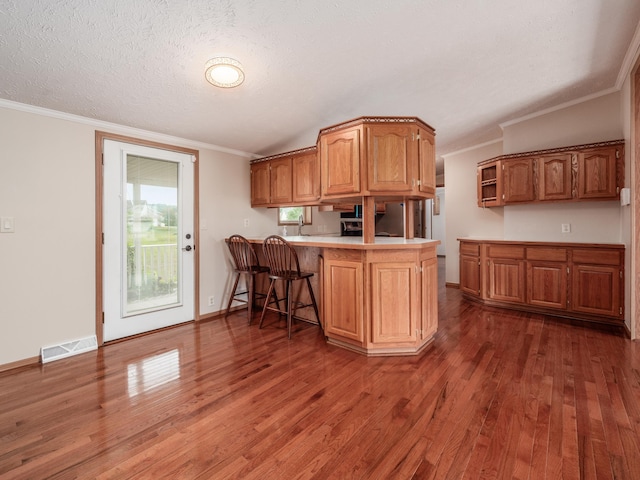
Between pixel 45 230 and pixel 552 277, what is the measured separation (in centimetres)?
539

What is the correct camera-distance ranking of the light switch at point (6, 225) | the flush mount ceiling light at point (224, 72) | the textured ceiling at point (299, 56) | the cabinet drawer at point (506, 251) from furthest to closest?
the cabinet drawer at point (506, 251) → the light switch at point (6, 225) → the flush mount ceiling light at point (224, 72) → the textured ceiling at point (299, 56)

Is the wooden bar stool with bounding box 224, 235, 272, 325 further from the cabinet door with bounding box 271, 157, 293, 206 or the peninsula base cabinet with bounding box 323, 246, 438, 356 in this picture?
the peninsula base cabinet with bounding box 323, 246, 438, 356

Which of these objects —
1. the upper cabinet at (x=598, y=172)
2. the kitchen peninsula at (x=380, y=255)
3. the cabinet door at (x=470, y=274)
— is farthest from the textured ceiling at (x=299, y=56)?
the cabinet door at (x=470, y=274)

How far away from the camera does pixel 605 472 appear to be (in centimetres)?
133

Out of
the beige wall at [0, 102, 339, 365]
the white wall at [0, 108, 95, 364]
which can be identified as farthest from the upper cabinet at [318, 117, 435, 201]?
the white wall at [0, 108, 95, 364]

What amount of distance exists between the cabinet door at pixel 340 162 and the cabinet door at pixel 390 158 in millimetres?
118

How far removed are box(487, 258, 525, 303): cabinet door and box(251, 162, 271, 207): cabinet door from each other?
10.6ft

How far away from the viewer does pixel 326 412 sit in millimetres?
1798

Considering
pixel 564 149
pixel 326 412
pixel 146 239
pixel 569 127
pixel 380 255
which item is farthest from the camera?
pixel 569 127

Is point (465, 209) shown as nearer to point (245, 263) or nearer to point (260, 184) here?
point (260, 184)

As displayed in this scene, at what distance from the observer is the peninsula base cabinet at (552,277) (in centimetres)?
322

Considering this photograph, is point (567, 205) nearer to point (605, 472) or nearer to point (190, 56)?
point (605, 472)

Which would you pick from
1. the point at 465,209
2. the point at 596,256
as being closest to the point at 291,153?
the point at 465,209

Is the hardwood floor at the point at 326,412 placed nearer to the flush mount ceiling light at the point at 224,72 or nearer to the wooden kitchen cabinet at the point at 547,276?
the wooden kitchen cabinet at the point at 547,276
